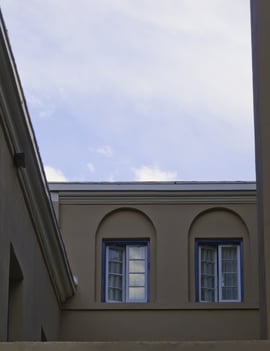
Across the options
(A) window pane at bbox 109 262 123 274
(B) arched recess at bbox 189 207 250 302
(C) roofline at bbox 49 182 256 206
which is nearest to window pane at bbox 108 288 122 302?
(A) window pane at bbox 109 262 123 274

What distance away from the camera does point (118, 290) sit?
2470 cm

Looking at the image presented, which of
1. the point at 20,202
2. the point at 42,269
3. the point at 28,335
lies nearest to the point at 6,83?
the point at 20,202

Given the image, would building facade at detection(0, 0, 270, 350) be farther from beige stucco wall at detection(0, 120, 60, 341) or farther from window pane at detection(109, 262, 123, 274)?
beige stucco wall at detection(0, 120, 60, 341)

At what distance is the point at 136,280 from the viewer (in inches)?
972

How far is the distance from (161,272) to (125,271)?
0.78 metres

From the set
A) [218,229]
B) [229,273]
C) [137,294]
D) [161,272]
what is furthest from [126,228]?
[229,273]

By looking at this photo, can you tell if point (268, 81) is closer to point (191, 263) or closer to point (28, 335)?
point (28, 335)

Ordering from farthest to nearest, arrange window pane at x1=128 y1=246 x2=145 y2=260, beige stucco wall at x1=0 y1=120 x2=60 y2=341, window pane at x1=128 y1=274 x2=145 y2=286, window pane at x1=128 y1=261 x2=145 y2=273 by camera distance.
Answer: window pane at x1=128 y1=246 x2=145 y2=260 → window pane at x1=128 y1=261 x2=145 y2=273 → window pane at x1=128 y1=274 x2=145 y2=286 → beige stucco wall at x1=0 y1=120 x2=60 y2=341

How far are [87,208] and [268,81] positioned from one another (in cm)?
1087

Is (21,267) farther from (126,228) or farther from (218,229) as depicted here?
(218,229)

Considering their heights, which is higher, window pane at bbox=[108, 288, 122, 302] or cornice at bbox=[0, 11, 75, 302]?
cornice at bbox=[0, 11, 75, 302]

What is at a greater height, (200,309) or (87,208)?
(87,208)

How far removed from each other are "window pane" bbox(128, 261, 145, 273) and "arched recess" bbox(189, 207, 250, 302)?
94cm

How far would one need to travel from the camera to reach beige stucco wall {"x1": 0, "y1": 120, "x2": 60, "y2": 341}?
16.0 m
